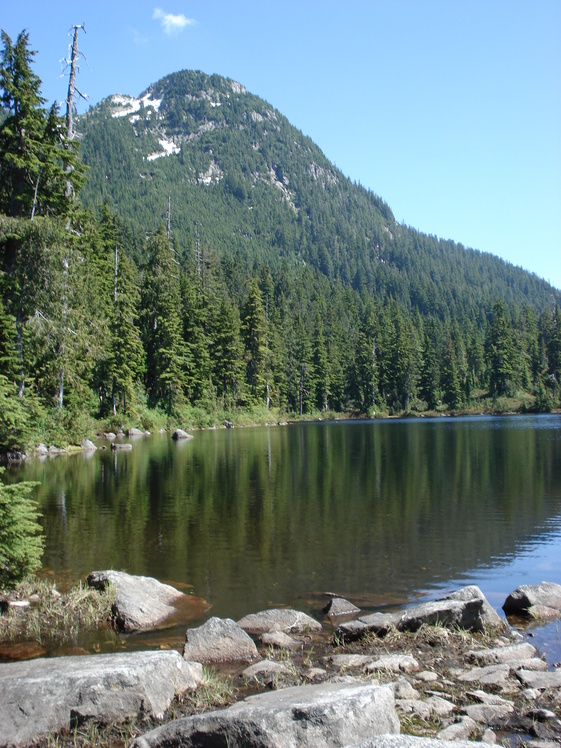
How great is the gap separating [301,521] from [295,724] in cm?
1266

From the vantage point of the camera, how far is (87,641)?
882cm

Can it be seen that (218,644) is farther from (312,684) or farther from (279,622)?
(312,684)

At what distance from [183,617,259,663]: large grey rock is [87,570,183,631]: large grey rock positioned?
1.47 m

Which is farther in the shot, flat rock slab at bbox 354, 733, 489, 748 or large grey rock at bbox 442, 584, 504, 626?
large grey rock at bbox 442, 584, 504, 626

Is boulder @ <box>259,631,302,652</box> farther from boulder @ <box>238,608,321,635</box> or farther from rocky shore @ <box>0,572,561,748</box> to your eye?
boulder @ <box>238,608,321,635</box>

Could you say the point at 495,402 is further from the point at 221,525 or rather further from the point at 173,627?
the point at 173,627

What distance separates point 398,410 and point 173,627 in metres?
91.4

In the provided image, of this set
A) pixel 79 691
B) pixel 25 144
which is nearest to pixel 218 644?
pixel 79 691

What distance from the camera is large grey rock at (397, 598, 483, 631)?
9.08m

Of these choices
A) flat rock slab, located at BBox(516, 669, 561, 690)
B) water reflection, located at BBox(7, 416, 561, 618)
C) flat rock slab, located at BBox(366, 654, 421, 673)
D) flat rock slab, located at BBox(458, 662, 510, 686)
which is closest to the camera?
flat rock slab, located at BBox(516, 669, 561, 690)

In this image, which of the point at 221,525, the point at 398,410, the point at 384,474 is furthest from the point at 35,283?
the point at 398,410

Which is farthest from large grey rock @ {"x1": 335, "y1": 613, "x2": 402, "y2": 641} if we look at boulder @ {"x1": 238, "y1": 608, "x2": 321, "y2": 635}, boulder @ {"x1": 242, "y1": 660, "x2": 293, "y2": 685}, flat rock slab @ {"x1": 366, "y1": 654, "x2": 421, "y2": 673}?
boulder @ {"x1": 242, "y1": 660, "x2": 293, "y2": 685}

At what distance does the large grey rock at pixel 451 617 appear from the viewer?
29.8 ft

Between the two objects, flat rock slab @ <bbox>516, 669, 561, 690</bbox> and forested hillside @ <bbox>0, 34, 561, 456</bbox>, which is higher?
forested hillside @ <bbox>0, 34, 561, 456</bbox>
